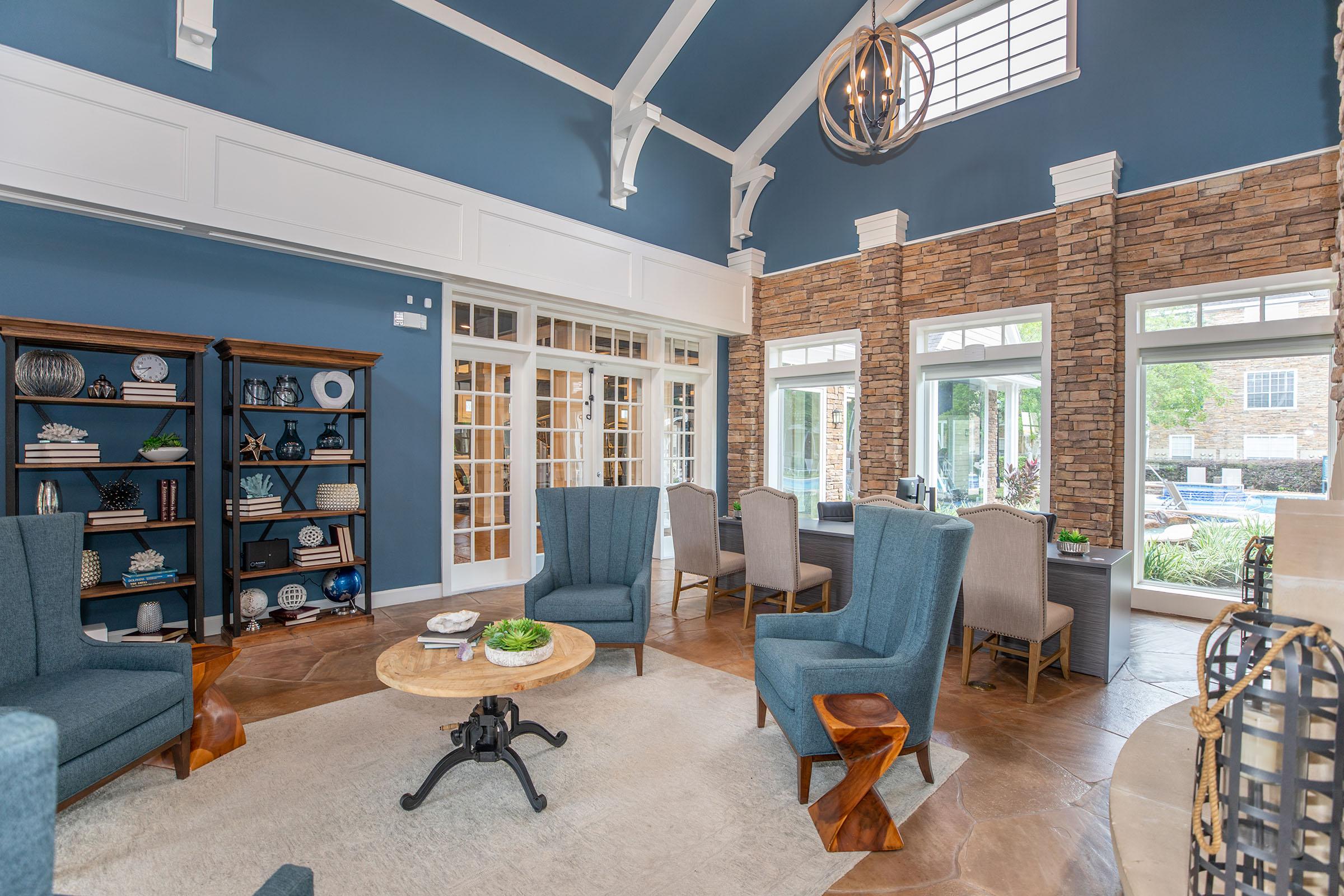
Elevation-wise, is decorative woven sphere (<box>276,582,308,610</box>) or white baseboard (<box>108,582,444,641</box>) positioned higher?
decorative woven sphere (<box>276,582,308,610</box>)

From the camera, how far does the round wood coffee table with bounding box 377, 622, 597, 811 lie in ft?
7.35

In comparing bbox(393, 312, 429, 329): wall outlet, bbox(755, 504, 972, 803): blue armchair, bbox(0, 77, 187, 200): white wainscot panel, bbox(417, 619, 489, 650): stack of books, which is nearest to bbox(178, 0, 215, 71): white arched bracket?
bbox(0, 77, 187, 200): white wainscot panel

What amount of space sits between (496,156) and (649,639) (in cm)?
423

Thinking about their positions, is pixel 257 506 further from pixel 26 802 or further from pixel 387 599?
pixel 26 802

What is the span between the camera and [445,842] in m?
2.14

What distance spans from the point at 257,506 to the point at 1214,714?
192 inches

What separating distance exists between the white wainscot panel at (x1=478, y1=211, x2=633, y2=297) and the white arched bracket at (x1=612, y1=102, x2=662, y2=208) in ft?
2.05

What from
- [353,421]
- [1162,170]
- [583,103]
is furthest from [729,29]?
[353,421]

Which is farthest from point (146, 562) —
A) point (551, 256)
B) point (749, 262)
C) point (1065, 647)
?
point (749, 262)

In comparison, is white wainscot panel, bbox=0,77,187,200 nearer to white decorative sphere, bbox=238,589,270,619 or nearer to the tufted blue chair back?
white decorative sphere, bbox=238,589,270,619

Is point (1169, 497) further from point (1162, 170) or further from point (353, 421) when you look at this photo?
point (353, 421)

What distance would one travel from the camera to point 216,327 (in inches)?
168

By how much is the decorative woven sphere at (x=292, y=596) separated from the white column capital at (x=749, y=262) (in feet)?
18.5

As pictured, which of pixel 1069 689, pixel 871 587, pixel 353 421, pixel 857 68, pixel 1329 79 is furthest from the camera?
pixel 353 421
